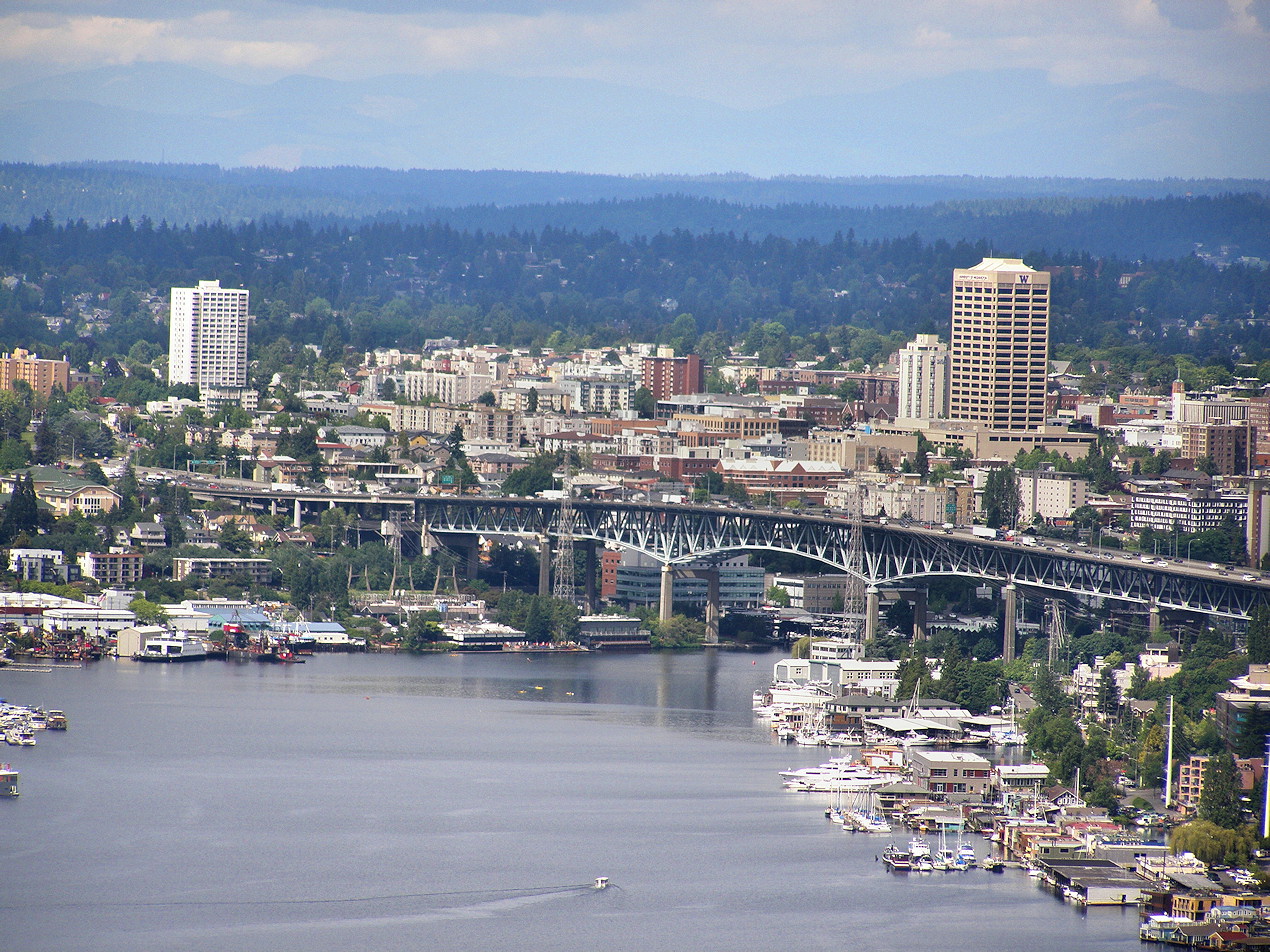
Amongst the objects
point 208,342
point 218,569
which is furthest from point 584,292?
point 218,569

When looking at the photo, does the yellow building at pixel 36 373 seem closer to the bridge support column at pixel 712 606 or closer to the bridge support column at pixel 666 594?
the bridge support column at pixel 666 594

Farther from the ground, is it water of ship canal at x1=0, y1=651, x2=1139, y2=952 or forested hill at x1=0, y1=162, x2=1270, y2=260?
forested hill at x1=0, y1=162, x2=1270, y2=260

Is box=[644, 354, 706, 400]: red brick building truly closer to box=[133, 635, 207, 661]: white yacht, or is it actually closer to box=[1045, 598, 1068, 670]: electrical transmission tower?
box=[133, 635, 207, 661]: white yacht

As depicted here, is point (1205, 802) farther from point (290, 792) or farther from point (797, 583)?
point (797, 583)

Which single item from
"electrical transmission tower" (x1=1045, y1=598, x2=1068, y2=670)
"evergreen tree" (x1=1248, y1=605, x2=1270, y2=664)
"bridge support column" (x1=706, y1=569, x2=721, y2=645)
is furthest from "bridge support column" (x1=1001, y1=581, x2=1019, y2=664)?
"evergreen tree" (x1=1248, y1=605, x2=1270, y2=664)

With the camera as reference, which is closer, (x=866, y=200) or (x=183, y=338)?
(x=183, y=338)

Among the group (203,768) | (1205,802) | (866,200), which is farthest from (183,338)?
(866,200)
